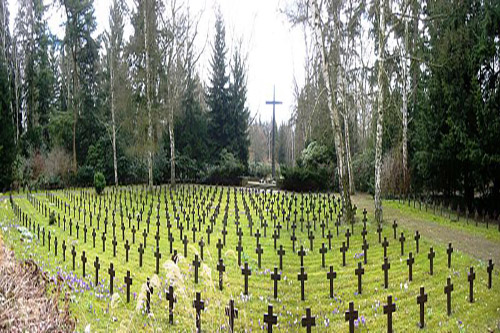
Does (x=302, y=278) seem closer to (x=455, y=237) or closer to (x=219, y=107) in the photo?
(x=455, y=237)

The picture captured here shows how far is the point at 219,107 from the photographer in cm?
3694

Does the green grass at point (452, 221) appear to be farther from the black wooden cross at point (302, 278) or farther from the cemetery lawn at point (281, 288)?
the black wooden cross at point (302, 278)

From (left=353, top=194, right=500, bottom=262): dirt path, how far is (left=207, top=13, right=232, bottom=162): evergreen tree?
77.1ft

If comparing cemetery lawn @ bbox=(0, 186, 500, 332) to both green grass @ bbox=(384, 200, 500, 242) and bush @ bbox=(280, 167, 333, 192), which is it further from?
bush @ bbox=(280, 167, 333, 192)

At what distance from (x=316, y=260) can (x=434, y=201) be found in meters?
10.3

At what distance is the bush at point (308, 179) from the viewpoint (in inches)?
977

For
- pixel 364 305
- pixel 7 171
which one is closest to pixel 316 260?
pixel 364 305

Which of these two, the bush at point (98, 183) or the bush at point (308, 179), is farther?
the bush at point (308, 179)

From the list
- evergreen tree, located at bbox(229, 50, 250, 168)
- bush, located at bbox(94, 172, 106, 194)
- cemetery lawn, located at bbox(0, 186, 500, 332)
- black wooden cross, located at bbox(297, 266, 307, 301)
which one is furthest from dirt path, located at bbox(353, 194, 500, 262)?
evergreen tree, located at bbox(229, 50, 250, 168)

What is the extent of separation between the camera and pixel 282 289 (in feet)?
23.2

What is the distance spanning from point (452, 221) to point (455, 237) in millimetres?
3004

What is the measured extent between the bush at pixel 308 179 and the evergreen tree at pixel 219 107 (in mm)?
12043

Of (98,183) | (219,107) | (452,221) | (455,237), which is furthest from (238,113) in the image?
(455,237)

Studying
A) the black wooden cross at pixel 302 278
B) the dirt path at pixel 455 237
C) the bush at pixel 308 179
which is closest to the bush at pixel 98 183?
the bush at pixel 308 179
